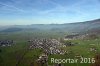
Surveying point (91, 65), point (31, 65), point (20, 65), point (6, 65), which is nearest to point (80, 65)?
point (91, 65)

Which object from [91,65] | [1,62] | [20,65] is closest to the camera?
[91,65]

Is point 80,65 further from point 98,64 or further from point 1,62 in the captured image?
point 1,62

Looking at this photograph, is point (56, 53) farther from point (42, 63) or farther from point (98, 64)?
point (98, 64)

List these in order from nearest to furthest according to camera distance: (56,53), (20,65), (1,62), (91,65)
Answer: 1. (91,65)
2. (20,65)
3. (1,62)
4. (56,53)

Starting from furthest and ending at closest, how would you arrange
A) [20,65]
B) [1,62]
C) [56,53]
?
[56,53]
[1,62]
[20,65]

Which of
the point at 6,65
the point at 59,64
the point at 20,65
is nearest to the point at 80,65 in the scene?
the point at 59,64

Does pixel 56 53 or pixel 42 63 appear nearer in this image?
pixel 42 63

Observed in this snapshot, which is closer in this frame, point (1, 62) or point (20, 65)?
point (20, 65)

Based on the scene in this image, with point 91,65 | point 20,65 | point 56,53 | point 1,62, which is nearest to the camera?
point 91,65

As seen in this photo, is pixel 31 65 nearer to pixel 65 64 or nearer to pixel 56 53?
pixel 65 64
